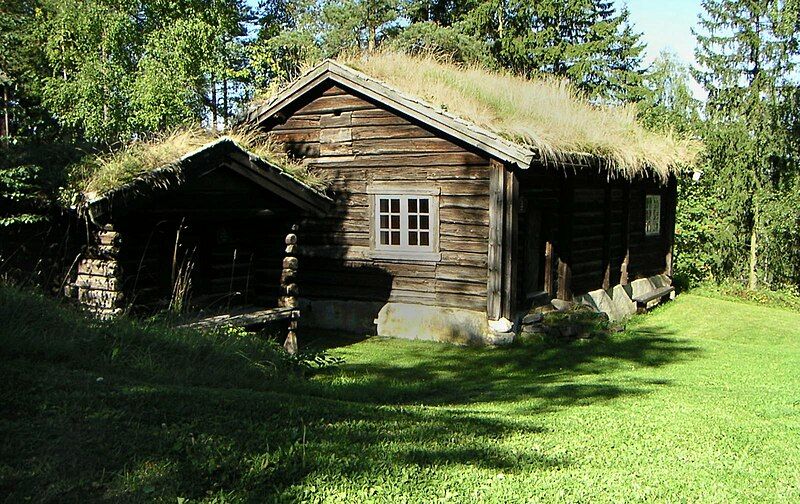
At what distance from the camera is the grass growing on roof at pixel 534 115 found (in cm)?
1331

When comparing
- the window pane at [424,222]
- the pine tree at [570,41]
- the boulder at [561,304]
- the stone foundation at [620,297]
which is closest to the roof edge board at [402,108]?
the window pane at [424,222]

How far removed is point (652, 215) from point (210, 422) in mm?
17208

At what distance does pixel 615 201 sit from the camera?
697 inches

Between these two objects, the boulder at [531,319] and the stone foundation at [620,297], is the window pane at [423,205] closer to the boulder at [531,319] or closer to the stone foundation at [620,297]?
the boulder at [531,319]

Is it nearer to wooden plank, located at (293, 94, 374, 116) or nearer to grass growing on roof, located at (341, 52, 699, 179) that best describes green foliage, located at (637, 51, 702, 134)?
grass growing on roof, located at (341, 52, 699, 179)

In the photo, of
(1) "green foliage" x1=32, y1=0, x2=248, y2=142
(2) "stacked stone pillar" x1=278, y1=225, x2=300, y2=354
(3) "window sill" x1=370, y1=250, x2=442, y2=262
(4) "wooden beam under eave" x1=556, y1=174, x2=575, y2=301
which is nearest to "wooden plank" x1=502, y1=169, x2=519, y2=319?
(3) "window sill" x1=370, y1=250, x2=442, y2=262

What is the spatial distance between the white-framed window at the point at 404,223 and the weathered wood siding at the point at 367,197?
0.45 ft

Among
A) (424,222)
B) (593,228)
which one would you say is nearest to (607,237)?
(593,228)

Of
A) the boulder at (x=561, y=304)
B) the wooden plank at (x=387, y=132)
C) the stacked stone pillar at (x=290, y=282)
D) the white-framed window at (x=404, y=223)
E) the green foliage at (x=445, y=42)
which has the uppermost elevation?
the green foliage at (x=445, y=42)

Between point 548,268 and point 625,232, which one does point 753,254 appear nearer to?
point 625,232

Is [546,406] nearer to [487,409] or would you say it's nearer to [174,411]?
[487,409]

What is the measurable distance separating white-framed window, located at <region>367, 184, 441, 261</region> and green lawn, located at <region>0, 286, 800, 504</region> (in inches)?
159

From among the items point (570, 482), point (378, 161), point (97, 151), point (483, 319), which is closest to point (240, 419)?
point (570, 482)

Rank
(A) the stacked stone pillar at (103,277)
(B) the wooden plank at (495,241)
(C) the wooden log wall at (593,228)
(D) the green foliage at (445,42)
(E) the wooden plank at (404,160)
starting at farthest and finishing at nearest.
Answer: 1. (D) the green foliage at (445,42)
2. (C) the wooden log wall at (593,228)
3. (E) the wooden plank at (404,160)
4. (B) the wooden plank at (495,241)
5. (A) the stacked stone pillar at (103,277)
